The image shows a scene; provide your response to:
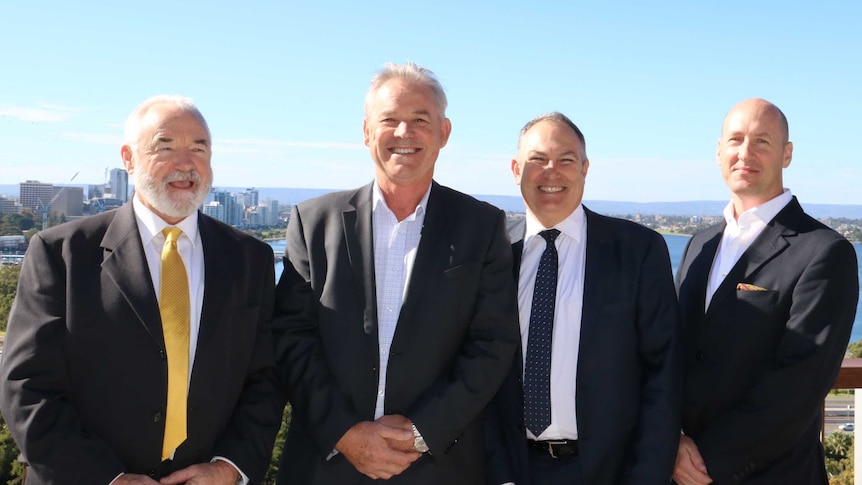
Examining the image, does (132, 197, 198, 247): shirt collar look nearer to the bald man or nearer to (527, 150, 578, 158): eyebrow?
(527, 150, 578, 158): eyebrow

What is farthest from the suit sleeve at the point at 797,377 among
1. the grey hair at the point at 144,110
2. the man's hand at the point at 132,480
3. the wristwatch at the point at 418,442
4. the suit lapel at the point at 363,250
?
the grey hair at the point at 144,110

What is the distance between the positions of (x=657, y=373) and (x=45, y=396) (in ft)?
7.61

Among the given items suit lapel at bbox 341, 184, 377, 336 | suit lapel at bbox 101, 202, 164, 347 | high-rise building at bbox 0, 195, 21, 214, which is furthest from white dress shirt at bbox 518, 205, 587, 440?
high-rise building at bbox 0, 195, 21, 214

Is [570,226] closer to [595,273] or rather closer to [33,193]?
[595,273]

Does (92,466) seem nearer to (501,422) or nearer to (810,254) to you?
(501,422)

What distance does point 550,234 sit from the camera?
124 inches

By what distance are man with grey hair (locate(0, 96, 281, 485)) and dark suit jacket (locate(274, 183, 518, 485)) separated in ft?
0.54

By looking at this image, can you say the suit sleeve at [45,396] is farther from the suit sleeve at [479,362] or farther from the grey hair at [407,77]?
the grey hair at [407,77]

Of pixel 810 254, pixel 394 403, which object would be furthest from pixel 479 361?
pixel 810 254

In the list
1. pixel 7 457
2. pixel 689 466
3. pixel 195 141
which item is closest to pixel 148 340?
pixel 195 141

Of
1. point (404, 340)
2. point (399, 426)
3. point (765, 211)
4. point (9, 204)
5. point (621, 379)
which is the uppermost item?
point (765, 211)

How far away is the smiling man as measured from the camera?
9.48ft

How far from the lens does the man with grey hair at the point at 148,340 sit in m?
2.53

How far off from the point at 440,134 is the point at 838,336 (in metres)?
1.82
